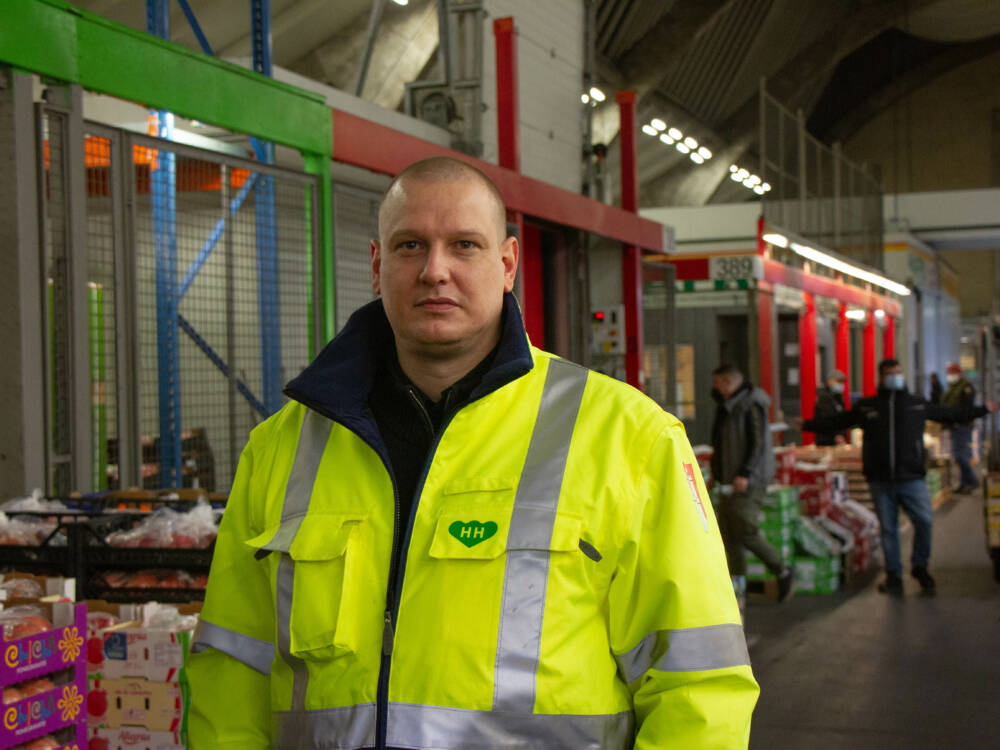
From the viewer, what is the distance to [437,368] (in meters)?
1.87

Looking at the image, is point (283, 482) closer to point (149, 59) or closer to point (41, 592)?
point (41, 592)

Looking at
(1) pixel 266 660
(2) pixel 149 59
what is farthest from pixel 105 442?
(1) pixel 266 660

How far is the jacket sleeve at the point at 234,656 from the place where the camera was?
185 cm

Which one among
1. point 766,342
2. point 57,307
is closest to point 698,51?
point 766,342

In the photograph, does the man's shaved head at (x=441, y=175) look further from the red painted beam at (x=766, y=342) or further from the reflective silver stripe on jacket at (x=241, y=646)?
the red painted beam at (x=766, y=342)

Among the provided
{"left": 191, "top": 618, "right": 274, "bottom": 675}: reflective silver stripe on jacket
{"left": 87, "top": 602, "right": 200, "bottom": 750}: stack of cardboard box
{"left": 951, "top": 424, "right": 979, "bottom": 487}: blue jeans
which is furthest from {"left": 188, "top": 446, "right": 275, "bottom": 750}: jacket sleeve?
{"left": 951, "top": 424, "right": 979, "bottom": 487}: blue jeans

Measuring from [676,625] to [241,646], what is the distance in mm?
704

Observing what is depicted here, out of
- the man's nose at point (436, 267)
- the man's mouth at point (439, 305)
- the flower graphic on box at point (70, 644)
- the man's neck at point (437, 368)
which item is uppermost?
the man's nose at point (436, 267)

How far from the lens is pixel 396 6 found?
14680mm

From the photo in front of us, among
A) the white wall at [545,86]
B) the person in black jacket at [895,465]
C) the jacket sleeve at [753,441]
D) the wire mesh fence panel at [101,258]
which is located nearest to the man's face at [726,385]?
the jacket sleeve at [753,441]

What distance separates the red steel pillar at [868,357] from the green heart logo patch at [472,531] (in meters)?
22.4

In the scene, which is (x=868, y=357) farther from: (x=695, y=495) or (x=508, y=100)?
(x=695, y=495)

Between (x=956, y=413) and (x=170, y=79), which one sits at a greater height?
(x=170, y=79)

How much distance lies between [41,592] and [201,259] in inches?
99.6
